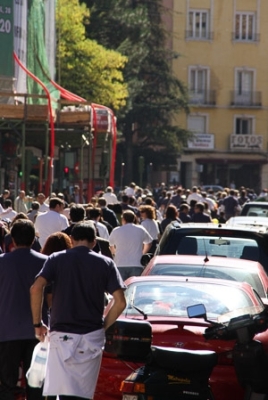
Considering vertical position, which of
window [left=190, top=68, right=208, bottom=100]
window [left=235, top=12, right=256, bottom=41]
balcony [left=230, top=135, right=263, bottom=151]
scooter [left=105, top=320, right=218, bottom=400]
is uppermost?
window [left=235, top=12, right=256, bottom=41]

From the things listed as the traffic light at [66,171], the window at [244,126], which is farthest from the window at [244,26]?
the traffic light at [66,171]

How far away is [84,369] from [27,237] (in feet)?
5.05

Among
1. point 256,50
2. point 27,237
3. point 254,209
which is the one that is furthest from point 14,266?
point 256,50

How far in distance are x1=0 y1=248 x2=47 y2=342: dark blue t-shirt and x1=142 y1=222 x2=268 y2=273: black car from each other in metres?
5.90

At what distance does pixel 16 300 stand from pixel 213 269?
321 cm

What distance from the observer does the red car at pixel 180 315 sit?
9.51 m

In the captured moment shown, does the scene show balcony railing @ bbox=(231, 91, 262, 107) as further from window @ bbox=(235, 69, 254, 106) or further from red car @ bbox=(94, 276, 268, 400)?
red car @ bbox=(94, 276, 268, 400)

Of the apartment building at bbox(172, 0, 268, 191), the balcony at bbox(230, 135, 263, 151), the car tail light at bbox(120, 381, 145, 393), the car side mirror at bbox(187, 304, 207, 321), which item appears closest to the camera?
the car tail light at bbox(120, 381, 145, 393)

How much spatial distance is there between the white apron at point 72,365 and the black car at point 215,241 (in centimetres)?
690

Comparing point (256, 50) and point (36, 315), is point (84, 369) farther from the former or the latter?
point (256, 50)

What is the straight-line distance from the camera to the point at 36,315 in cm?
905

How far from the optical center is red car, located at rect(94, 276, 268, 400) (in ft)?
31.2

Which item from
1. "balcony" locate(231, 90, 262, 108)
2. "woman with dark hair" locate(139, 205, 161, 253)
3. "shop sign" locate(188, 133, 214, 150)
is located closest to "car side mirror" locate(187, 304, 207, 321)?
"woman with dark hair" locate(139, 205, 161, 253)

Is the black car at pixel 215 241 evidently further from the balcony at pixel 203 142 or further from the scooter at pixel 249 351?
the balcony at pixel 203 142
